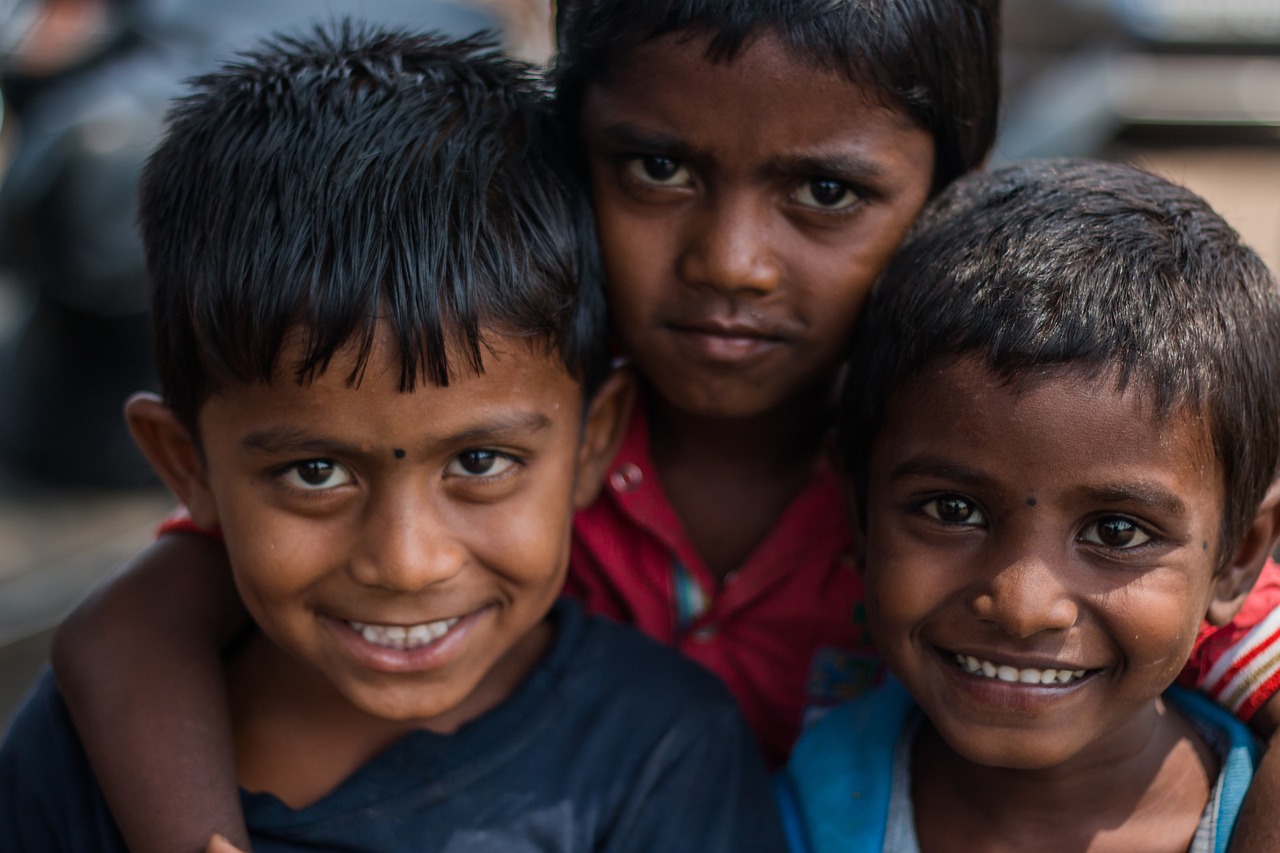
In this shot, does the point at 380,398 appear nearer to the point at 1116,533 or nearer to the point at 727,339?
the point at 727,339

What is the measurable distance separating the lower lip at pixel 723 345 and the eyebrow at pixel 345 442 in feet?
1.12

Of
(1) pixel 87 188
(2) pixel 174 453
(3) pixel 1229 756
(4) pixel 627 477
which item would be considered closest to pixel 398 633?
(2) pixel 174 453

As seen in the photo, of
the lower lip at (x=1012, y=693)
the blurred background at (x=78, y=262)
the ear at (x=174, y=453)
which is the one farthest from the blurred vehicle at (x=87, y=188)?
the lower lip at (x=1012, y=693)

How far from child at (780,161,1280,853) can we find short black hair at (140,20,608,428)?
49cm

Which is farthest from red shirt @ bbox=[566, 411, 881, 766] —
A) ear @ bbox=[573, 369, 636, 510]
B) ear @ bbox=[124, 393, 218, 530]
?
ear @ bbox=[124, 393, 218, 530]

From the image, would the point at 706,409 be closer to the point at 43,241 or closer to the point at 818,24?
the point at 818,24

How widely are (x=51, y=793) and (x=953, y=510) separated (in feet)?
4.33

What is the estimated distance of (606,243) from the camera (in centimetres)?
194

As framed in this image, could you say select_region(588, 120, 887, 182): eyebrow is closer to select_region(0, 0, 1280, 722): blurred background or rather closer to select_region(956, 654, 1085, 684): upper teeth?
select_region(956, 654, 1085, 684): upper teeth

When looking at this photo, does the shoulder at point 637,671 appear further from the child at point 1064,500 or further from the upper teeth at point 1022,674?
the upper teeth at point 1022,674

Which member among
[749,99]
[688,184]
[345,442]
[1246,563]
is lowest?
[1246,563]

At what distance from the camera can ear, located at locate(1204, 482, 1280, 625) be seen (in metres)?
1.67

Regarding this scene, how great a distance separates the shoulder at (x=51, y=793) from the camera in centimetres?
183

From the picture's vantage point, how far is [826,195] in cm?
191
